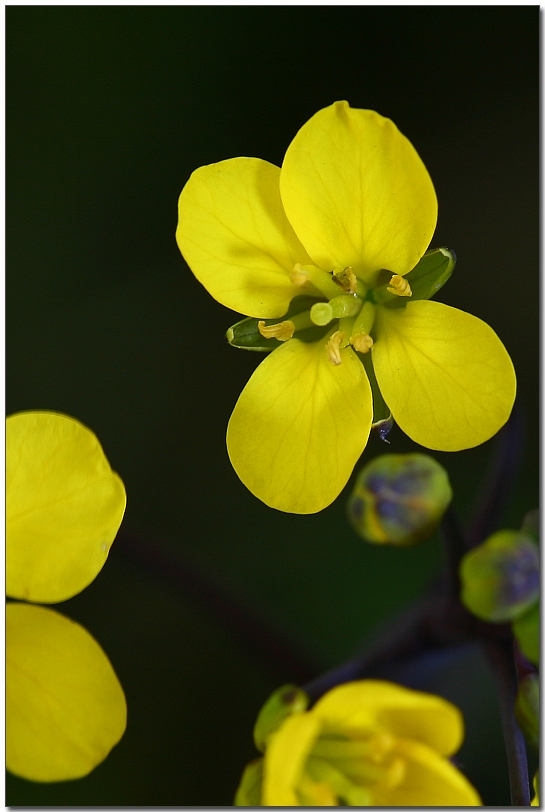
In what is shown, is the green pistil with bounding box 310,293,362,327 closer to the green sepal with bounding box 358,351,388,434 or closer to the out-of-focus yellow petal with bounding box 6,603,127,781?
the green sepal with bounding box 358,351,388,434

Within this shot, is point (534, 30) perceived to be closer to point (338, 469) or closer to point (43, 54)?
point (338, 469)

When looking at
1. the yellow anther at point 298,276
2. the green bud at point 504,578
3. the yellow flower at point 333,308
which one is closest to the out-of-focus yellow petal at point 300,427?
the yellow flower at point 333,308

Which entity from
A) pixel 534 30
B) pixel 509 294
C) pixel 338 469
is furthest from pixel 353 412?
pixel 509 294

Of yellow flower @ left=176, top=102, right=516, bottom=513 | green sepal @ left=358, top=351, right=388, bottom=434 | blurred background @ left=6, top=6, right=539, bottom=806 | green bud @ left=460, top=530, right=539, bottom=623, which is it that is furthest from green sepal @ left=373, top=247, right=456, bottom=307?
blurred background @ left=6, top=6, right=539, bottom=806

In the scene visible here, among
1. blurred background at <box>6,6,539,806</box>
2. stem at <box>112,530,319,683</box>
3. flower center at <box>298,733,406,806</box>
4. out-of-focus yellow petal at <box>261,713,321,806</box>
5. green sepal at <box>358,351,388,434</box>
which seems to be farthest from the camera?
blurred background at <box>6,6,539,806</box>

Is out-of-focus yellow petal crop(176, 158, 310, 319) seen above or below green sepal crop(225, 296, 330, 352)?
above

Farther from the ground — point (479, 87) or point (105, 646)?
point (479, 87)

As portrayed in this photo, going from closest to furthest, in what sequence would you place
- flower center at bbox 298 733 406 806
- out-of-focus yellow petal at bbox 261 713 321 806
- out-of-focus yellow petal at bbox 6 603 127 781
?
1. out-of-focus yellow petal at bbox 261 713 321 806
2. flower center at bbox 298 733 406 806
3. out-of-focus yellow petal at bbox 6 603 127 781
